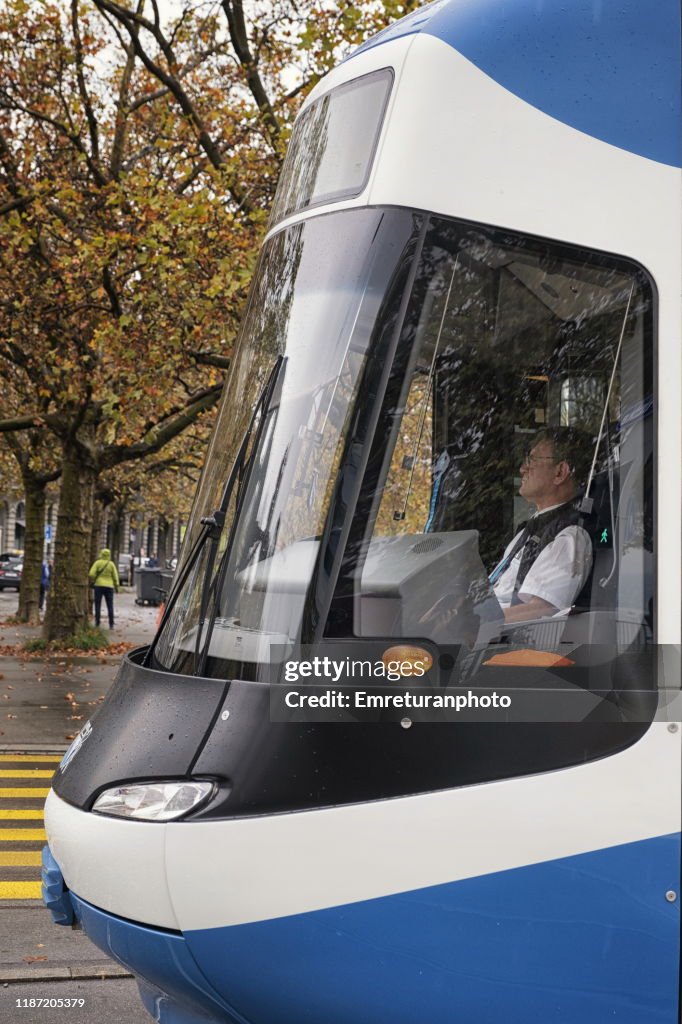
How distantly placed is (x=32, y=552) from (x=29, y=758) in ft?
52.2

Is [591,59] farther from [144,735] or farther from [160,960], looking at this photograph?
[160,960]

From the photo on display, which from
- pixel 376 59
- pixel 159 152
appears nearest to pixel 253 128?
pixel 159 152

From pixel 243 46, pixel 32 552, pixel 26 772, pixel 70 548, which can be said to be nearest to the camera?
pixel 26 772

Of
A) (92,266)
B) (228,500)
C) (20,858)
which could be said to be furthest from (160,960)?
(92,266)

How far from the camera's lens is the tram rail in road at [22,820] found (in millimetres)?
6504

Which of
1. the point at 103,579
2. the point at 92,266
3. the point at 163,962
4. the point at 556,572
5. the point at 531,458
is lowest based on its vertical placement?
the point at 103,579

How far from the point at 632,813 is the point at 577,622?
1.71 ft

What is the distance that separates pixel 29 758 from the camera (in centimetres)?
1052

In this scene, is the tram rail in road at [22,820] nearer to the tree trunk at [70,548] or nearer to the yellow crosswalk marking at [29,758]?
the yellow crosswalk marking at [29,758]

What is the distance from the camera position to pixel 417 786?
2.97 meters

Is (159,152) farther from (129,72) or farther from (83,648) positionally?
(83,648)

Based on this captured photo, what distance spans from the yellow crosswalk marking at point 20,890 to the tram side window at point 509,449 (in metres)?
3.96

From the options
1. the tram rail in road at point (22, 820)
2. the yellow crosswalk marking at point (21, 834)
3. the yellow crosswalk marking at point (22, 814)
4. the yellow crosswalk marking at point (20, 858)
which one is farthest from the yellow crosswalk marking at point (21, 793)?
the yellow crosswalk marking at point (20, 858)

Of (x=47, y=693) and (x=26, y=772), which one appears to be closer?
(x=26, y=772)
